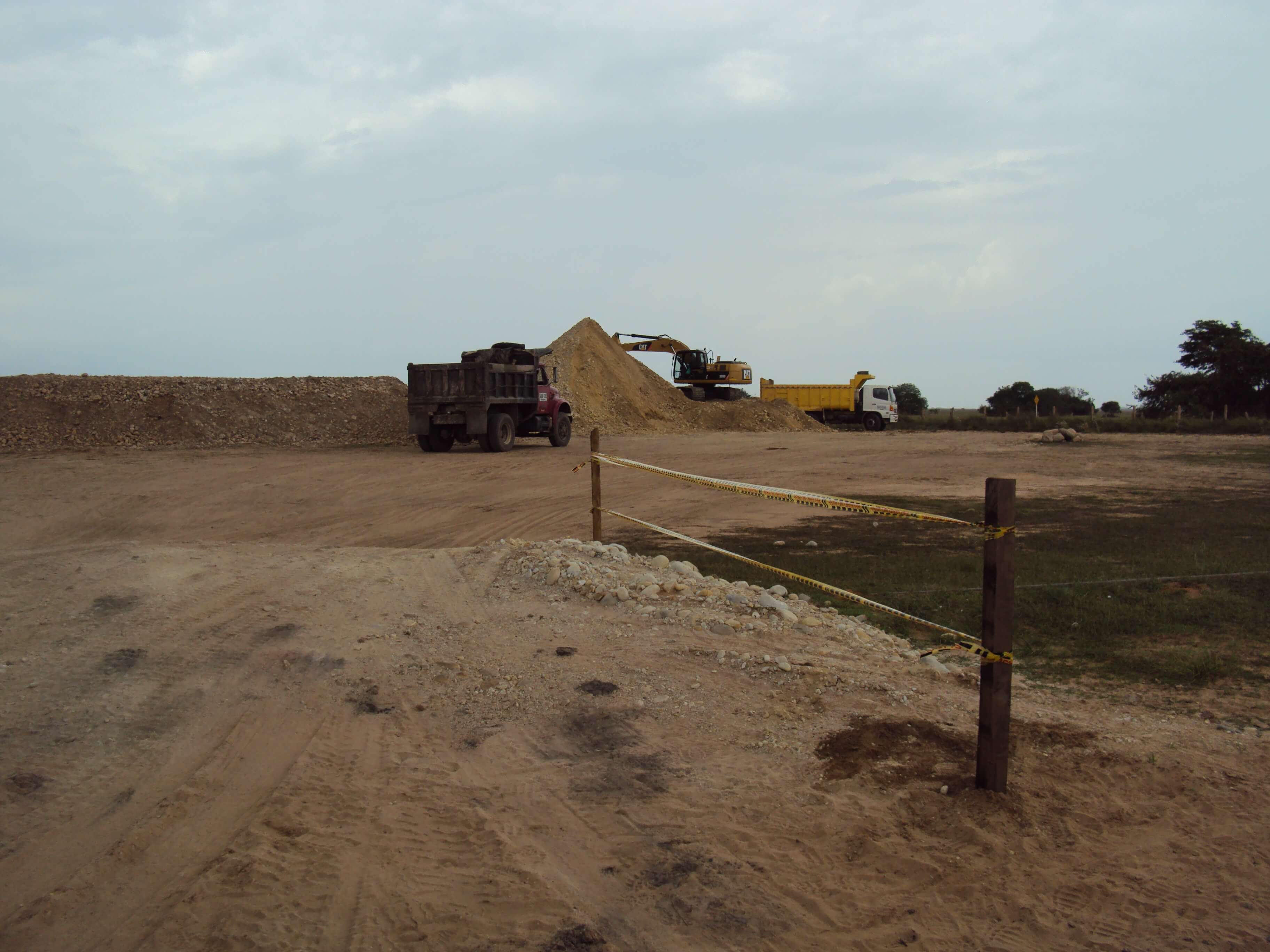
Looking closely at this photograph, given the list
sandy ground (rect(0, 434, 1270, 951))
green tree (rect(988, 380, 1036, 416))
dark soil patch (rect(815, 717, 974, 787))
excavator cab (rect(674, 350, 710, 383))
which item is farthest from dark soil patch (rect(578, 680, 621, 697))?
green tree (rect(988, 380, 1036, 416))

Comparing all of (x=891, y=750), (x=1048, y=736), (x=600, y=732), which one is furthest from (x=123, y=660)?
(x=1048, y=736)

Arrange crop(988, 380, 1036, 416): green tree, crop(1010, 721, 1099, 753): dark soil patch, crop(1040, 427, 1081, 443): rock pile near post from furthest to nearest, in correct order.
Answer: crop(988, 380, 1036, 416): green tree, crop(1040, 427, 1081, 443): rock pile near post, crop(1010, 721, 1099, 753): dark soil patch

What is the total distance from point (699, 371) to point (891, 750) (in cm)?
4237

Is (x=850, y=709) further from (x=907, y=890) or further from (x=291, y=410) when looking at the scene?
(x=291, y=410)

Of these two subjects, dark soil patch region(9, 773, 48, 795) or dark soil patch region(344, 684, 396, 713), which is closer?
dark soil patch region(9, 773, 48, 795)

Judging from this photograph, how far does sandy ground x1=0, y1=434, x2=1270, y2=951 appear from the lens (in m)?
3.30

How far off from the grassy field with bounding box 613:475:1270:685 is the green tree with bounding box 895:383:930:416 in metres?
69.9

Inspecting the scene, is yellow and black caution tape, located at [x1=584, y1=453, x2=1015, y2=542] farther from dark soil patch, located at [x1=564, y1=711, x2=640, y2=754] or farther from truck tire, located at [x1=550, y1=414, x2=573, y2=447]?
truck tire, located at [x1=550, y1=414, x2=573, y2=447]

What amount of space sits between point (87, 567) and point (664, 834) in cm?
609

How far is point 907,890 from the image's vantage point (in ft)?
11.4

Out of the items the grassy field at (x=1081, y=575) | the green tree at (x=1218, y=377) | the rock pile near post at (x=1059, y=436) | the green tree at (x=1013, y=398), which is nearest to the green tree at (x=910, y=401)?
the green tree at (x=1013, y=398)

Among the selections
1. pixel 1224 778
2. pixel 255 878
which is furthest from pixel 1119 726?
pixel 255 878

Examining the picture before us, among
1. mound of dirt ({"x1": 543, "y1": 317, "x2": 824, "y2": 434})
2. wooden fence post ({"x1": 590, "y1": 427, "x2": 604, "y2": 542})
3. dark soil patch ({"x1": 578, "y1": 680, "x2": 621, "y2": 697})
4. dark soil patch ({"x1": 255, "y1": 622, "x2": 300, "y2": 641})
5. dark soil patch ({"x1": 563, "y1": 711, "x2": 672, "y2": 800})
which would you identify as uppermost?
mound of dirt ({"x1": 543, "y1": 317, "x2": 824, "y2": 434})

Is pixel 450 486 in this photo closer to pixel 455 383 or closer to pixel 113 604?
pixel 455 383
